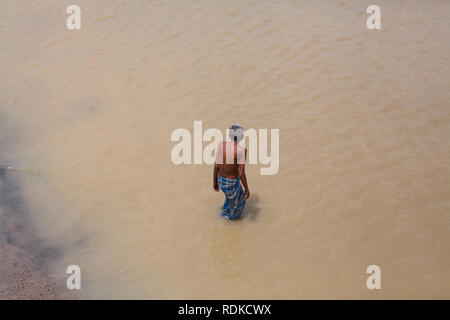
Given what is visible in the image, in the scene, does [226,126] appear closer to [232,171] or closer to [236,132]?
[232,171]

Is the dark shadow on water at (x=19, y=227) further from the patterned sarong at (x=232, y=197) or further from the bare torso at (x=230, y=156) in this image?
the bare torso at (x=230, y=156)

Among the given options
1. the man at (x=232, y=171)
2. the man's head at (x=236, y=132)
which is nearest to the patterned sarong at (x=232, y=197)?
the man at (x=232, y=171)

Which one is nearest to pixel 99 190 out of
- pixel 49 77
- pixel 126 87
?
pixel 126 87

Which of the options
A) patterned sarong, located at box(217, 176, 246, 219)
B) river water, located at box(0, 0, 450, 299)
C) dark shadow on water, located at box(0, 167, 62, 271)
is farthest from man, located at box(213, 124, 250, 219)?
dark shadow on water, located at box(0, 167, 62, 271)

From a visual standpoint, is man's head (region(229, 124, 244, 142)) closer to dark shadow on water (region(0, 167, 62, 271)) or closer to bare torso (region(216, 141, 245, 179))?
bare torso (region(216, 141, 245, 179))

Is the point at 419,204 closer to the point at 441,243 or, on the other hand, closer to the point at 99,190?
the point at 441,243

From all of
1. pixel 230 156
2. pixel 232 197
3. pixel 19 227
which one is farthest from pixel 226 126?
pixel 19 227
